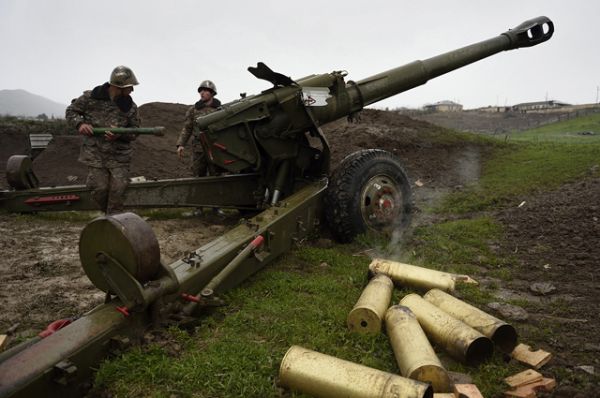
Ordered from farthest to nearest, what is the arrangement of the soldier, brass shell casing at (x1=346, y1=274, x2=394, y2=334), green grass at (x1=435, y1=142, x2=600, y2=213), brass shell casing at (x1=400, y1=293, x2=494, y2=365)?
1. green grass at (x1=435, y1=142, x2=600, y2=213)
2. the soldier
3. brass shell casing at (x1=346, y1=274, x2=394, y2=334)
4. brass shell casing at (x1=400, y1=293, x2=494, y2=365)

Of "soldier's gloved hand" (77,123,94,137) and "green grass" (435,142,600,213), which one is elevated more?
"soldier's gloved hand" (77,123,94,137)

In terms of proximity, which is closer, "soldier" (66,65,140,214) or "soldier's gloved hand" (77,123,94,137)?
"soldier's gloved hand" (77,123,94,137)

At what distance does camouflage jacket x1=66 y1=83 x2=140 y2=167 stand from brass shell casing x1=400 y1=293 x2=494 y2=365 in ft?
13.6

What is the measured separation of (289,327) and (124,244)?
1293 mm

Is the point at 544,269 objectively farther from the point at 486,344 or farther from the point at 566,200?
the point at 566,200

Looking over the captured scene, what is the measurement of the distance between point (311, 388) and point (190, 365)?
736 mm

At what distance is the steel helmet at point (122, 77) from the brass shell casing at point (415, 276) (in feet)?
11.4

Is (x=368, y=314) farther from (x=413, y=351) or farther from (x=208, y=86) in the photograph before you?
(x=208, y=86)

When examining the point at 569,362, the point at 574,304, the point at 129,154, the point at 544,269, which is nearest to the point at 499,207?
the point at 544,269

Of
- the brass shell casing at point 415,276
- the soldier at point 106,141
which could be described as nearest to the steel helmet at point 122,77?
the soldier at point 106,141

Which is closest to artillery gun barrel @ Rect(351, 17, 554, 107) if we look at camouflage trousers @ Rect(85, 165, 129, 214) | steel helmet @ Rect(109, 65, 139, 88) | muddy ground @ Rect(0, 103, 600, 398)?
muddy ground @ Rect(0, 103, 600, 398)

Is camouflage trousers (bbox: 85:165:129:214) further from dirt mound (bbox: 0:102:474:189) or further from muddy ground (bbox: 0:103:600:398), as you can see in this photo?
dirt mound (bbox: 0:102:474:189)

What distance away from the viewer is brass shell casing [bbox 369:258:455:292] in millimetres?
4008

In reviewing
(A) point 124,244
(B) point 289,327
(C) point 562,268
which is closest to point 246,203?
(B) point 289,327
